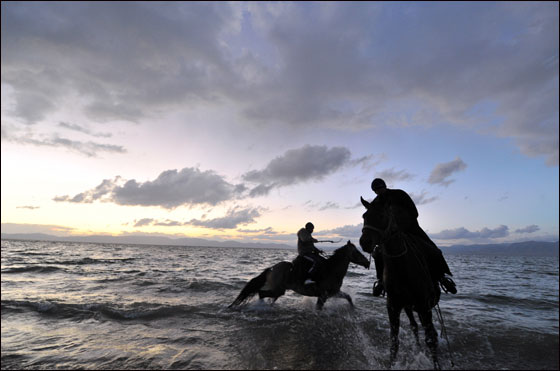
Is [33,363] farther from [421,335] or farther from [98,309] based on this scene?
[421,335]

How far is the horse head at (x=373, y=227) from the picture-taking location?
445 centimetres

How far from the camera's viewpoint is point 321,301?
9.87 meters

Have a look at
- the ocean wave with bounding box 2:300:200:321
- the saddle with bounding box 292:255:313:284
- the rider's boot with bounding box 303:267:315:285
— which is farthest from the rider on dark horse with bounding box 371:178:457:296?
the ocean wave with bounding box 2:300:200:321

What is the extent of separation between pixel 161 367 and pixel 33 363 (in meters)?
2.40

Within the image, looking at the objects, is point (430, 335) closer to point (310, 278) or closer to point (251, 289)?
point (310, 278)

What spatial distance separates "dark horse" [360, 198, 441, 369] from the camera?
452cm

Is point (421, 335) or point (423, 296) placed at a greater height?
point (423, 296)

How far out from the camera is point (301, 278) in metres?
9.07

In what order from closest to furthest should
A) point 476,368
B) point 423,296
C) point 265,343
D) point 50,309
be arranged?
point 423,296, point 476,368, point 265,343, point 50,309

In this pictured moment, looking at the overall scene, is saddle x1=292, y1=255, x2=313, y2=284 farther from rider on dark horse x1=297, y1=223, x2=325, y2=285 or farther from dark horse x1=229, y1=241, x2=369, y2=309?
rider on dark horse x1=297, y1=223, x2=325, y2=285

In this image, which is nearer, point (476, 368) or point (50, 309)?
point (476, 368)

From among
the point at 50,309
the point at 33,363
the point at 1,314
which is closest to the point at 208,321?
the point at 33,363

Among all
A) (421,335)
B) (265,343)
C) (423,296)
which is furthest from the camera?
(421,335)

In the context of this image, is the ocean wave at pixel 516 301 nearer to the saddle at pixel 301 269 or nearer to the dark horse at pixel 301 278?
the dark horse at pixel 301 278
